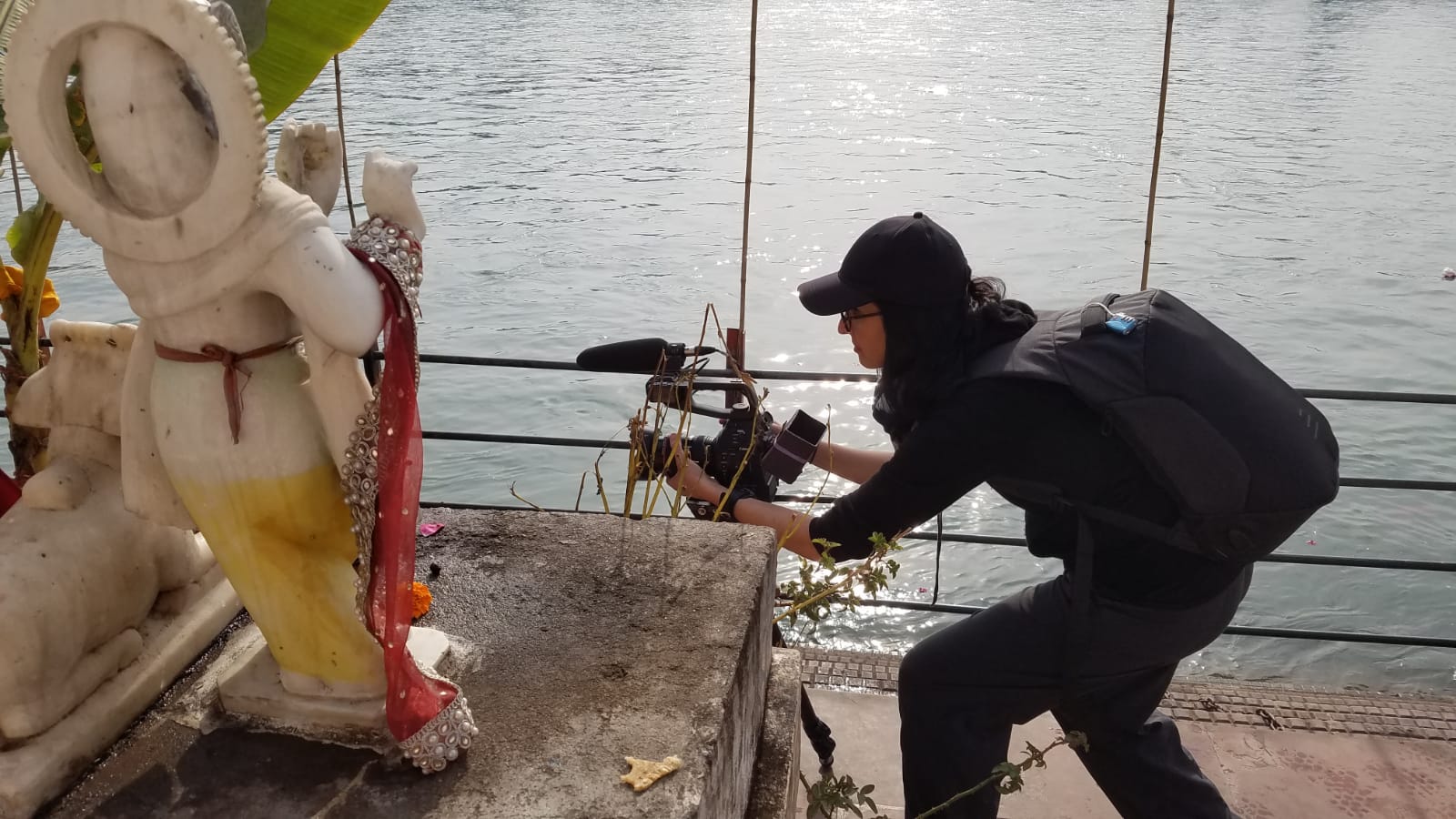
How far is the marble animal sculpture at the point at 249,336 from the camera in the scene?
1.55 m

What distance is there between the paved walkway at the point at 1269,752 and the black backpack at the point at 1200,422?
117cm

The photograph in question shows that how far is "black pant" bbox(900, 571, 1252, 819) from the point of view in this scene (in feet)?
7.43

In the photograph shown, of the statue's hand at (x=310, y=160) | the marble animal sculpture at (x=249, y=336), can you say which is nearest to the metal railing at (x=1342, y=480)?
the marble animal sculpture at (x=249, y=336)

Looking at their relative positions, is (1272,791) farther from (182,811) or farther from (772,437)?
(182,811)

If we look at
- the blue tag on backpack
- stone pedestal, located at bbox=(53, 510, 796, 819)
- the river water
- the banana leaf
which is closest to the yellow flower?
the banana leaf

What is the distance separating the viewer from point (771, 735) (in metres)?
2.51

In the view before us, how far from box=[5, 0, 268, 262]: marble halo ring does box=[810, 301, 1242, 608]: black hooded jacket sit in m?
1.33

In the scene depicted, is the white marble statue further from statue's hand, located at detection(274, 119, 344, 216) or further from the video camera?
the video camera

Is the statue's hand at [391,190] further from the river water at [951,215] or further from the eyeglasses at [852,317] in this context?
the river water at [951,215]

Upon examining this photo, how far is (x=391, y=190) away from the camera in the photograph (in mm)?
1739

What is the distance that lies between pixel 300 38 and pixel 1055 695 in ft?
7.07

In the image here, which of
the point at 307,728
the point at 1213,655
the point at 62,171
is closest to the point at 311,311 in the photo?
the point at 62,171

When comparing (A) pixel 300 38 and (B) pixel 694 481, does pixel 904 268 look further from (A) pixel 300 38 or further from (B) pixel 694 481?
(A) pixel 300 38

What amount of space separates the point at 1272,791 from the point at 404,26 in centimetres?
2471
